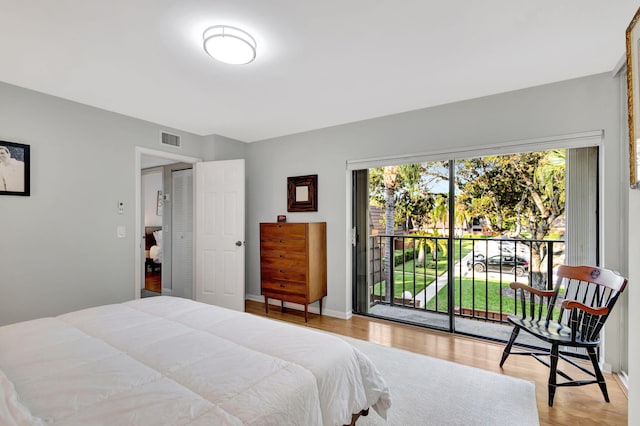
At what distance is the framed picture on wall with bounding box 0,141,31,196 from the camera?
262 centimetres

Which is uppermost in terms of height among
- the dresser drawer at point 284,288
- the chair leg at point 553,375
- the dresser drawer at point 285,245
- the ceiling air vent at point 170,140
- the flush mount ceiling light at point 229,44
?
the flush mount ceiling light at point 229,44

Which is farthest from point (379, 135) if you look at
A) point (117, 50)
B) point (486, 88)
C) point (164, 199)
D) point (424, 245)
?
point (164, 199)

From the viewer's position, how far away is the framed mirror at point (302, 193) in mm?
4035

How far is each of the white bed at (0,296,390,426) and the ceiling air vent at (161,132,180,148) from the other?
8.27 feet

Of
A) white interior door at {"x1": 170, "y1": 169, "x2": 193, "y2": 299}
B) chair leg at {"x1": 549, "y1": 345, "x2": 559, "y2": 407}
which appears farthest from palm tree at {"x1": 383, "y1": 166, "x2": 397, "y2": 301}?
white interior door at {"x1": 170, "y1": 169, "x2": 193, "y2": 299}

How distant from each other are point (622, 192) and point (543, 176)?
0.98 metres

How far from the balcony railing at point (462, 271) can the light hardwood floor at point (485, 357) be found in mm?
478

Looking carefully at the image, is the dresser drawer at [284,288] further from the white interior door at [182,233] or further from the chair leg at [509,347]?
the chair leg at [509,347]

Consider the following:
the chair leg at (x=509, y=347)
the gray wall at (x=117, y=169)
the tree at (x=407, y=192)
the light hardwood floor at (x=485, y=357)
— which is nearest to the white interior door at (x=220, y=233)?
the light hardwood floor at (x=485, y=357)

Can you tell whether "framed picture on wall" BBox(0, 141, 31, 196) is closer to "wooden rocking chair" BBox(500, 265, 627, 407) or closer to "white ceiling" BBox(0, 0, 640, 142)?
"white ceiling" BBox(0, 0, 640, 142)

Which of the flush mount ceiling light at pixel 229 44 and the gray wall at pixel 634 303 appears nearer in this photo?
the gray wall at pixel 634 303

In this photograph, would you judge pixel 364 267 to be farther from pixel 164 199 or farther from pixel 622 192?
pixel 164 199

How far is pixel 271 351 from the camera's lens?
1476mm

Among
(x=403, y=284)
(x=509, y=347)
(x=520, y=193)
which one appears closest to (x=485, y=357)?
(x=509, y=347)
